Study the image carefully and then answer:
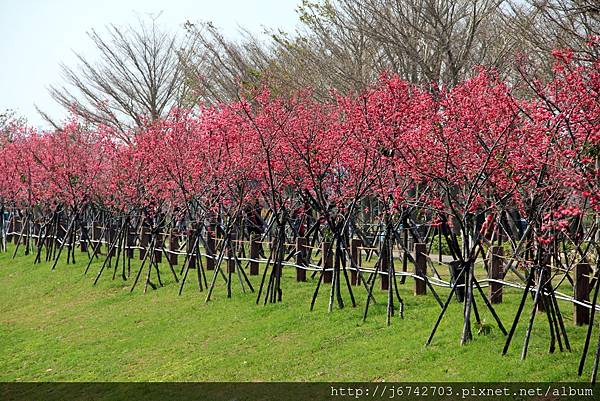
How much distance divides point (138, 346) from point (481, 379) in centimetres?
636

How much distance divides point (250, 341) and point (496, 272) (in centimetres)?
381

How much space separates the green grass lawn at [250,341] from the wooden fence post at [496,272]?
0.17m

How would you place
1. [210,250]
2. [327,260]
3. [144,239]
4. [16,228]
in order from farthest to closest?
[16,228]
[144,239]
[210,250]
[327,260]

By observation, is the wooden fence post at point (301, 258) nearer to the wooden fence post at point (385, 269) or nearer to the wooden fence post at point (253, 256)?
the wooden fence post at point (253, 256)

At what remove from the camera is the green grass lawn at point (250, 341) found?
27.1 ft

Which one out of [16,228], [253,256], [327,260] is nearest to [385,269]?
[327,260]

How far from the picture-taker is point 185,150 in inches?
595

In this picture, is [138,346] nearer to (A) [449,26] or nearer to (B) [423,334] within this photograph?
(B) [423,334]

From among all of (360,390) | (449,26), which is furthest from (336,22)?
(360,390)

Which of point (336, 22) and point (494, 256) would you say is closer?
point (494, 256)

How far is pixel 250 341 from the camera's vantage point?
1080 centimetres

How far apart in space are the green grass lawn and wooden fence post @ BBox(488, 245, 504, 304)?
17 cm

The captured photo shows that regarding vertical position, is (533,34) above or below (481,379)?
above

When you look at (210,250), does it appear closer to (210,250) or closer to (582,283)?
(210,250)
